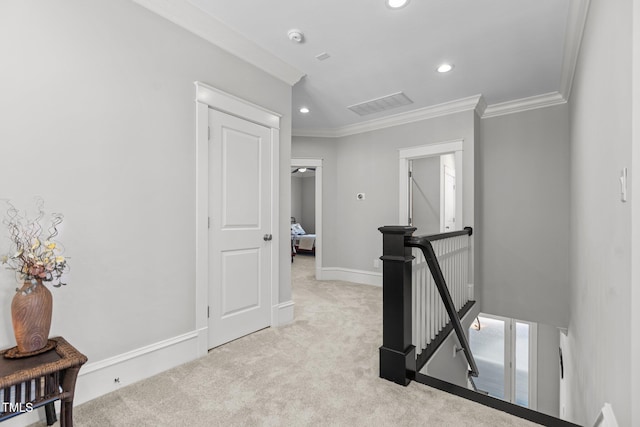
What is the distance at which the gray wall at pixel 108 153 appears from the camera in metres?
1.60

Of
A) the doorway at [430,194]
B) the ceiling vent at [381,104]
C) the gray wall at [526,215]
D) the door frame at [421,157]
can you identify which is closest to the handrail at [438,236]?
the door frame at [421,157]

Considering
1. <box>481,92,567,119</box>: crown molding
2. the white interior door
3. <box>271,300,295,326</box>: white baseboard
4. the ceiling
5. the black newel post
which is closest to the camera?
the black newel post

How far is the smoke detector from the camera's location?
2518 millimetres

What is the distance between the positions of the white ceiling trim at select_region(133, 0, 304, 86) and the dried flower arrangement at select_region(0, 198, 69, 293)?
1491 mm

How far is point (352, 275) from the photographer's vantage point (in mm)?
5078

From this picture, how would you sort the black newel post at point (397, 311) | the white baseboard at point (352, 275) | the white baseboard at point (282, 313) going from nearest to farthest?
the black newel post at point (397, 311), the white baseboard at point (282, 313), the white baseboard at point (352, 275)

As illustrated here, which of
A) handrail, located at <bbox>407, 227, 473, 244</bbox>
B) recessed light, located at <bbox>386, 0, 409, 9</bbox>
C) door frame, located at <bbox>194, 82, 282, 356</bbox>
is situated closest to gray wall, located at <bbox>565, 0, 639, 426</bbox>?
handrail, located at <bbox>407, 227, 473, 244</bbox>

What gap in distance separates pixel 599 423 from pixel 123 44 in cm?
336

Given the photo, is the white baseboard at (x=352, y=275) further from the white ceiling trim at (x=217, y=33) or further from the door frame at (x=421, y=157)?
the white ceiling trim at (x=217, y=33)

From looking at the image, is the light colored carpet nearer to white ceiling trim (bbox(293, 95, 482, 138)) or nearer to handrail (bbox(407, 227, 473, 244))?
handrail (bbox(407, 227, 473, 244))

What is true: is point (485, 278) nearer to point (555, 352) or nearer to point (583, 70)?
point (555, 352)

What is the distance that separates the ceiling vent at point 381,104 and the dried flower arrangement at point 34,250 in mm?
3459

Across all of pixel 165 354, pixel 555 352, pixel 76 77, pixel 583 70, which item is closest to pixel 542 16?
pixel 583 70

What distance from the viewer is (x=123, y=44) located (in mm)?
1949
